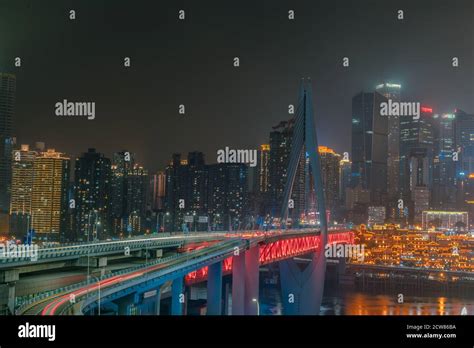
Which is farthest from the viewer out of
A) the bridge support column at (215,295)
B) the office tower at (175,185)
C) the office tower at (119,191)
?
the office tower at (175,185)

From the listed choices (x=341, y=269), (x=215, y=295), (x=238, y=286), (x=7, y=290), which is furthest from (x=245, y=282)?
(x=341, y=269)

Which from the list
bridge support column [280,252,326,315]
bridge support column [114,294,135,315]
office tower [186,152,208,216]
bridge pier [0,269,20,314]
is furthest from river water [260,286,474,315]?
bridge pier [0,269,20,314]

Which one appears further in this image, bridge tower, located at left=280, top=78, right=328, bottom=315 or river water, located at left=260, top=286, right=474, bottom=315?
river water, located at left=260, top=286, right=474, bottom=315

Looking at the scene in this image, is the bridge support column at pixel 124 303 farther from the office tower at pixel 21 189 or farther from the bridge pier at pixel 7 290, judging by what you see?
the office tower at pixel 21 189

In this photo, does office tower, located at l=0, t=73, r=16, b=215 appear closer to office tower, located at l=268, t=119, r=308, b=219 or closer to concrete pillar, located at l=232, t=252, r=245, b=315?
concrete pillar, located at l=232, t=252, r=245, b=315

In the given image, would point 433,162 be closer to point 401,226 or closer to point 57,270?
point 401,226

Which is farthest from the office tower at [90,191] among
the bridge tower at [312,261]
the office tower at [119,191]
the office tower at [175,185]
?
the bridge tower at [312,261]

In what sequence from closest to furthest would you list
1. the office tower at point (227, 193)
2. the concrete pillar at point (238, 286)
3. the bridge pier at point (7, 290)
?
1. the bridge pier at point (7, 290)
2. the concrete pillar at point (238, 286)
3. the office tower at point (227, 193)

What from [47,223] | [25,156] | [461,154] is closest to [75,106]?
[25,156]
